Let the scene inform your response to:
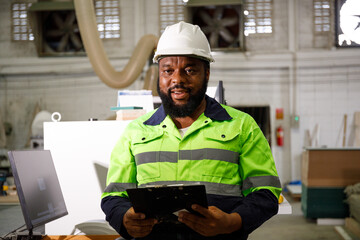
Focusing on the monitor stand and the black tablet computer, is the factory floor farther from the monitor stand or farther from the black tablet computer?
the black tablet computer

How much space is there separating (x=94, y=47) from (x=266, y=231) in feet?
11.3

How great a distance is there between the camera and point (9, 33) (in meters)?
9.17

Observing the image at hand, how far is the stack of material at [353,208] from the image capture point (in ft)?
18.0

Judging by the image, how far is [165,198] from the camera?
1292 millimetres

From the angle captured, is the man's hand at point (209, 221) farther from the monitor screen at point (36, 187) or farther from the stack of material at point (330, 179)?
the stack of material at point (330, 179)

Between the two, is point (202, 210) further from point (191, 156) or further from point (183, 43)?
point (183, 43)

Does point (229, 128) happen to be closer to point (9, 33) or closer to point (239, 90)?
point (239, 90)

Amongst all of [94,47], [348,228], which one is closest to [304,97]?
[348,228]

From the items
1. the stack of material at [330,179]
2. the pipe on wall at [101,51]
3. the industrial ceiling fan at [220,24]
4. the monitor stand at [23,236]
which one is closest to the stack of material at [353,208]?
the stack of material at [330,179]

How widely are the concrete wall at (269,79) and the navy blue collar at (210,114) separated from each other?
23.4 ft

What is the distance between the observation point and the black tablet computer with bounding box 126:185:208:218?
49.1 inches

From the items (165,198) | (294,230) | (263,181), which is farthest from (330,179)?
(165,198)

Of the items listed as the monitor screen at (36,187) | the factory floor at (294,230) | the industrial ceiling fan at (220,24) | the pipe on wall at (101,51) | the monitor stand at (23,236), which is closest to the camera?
the monitor screen at (36,187)

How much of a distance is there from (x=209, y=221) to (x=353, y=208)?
502 centimetres
